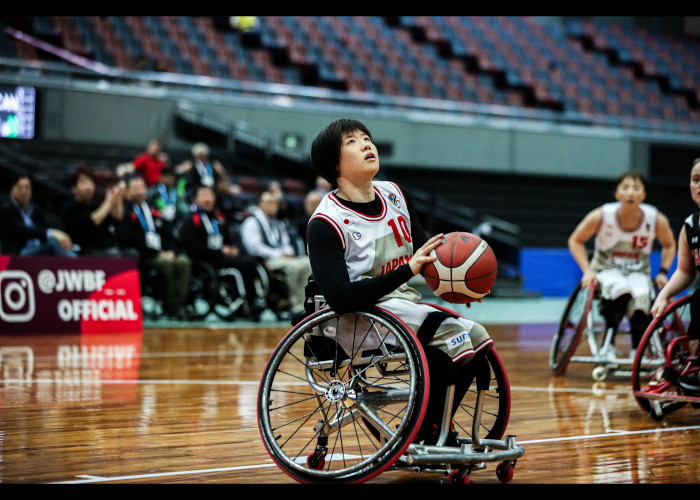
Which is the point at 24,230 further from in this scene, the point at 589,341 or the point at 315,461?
the point at 315,461

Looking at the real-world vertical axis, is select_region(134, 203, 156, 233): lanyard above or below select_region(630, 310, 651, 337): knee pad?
above

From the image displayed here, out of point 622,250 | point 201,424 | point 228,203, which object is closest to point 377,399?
point 201,424

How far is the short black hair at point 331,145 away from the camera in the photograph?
3.01 m

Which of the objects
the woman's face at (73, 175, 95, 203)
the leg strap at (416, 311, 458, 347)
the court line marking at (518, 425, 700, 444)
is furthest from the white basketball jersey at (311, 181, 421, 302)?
the woman's face at (73, 175, 95, 203)

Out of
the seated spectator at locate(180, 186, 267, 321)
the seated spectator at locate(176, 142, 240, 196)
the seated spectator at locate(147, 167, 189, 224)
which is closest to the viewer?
the seated spectator at locate(180, 186, 267, 321)

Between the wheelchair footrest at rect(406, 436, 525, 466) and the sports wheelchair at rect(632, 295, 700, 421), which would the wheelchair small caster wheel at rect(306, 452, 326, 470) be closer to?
the wheelchair footrest at rect(406, 436, 525, 466)

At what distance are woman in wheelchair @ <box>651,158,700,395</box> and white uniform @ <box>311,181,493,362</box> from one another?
1.67 metres

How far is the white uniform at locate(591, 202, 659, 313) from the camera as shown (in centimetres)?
596

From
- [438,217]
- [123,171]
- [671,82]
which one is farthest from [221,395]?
[671,82]

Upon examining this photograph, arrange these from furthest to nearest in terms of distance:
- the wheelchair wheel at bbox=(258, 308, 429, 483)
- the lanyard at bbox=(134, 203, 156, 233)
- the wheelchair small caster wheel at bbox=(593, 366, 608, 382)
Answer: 1. the lanyard at bbox=(134, 203, 156, 233)
2. the wheelchair small caster wheel at bbox=(593, 366, 608, 382)
3. the wheelchair wheel at bbox=(258, 308, 429, 483)

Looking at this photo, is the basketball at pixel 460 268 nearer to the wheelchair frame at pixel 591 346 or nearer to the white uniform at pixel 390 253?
the white uniform at pixel 390 253

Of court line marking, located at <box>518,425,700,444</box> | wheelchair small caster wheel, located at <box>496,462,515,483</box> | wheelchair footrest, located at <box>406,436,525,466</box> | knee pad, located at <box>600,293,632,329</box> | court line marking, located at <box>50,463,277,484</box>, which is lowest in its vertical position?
court line marking, located at <box>518,425,700,444</box>

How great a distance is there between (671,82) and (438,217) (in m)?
10.4

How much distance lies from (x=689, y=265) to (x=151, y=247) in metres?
6.24
